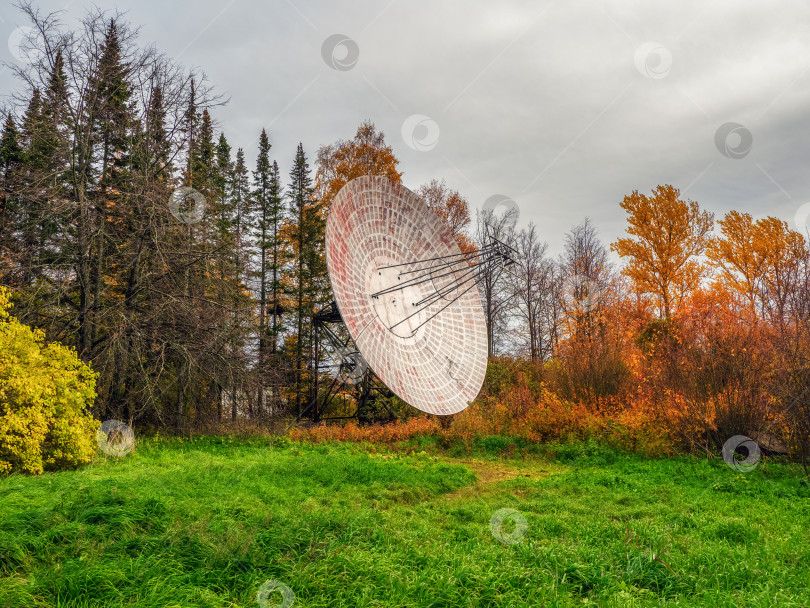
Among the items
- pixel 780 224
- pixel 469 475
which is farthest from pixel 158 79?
pixel 780 224

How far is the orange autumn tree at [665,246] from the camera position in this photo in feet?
79.3

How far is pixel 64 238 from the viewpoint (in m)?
12.5

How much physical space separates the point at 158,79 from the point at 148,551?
13859mm

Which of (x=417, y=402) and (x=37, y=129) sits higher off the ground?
(x=37, y=129)

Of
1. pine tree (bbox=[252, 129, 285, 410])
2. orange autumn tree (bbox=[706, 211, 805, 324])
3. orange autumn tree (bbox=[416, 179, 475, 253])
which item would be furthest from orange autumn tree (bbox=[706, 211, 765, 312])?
pine tree (bbox=[252, 129, 285, 410])

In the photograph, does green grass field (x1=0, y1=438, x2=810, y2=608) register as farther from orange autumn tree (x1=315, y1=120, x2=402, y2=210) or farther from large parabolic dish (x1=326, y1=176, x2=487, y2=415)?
orange autumn tree (x1=315, y1=120, x2=402, y2=210)

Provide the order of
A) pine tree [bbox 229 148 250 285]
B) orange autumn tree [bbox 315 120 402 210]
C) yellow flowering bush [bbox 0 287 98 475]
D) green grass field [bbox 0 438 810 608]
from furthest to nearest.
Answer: pine tree [bbox 229 148 250 285] → orange autumn tree [bbox 315 120 402 210] → yellow flowering bush [bbox 0 287 98 475] → green grass field [bbox 0 438 810 608]

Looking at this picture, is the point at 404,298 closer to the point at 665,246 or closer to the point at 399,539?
the point at 399,539

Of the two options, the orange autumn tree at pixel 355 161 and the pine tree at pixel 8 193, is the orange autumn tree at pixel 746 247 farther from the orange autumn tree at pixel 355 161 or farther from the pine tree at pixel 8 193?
the pine tree at pixel 8 193

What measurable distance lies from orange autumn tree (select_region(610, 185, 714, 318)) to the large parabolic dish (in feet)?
43.7

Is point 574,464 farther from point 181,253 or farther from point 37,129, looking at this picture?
point 37,129

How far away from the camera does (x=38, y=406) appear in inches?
336

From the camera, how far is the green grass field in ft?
12.8

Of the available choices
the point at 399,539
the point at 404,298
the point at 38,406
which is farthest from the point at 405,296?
the point at 399,539
